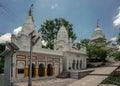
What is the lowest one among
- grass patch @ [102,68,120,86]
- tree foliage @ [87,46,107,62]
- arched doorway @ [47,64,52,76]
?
grass patch @ [102,68,120,86]

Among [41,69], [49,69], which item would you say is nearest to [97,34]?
[49,69]

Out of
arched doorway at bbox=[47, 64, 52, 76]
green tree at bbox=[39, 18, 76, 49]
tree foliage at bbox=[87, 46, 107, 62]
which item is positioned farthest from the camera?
green tree at bbox=[39, 18, 76, 49]

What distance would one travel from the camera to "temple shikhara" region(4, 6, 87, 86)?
2370 cm

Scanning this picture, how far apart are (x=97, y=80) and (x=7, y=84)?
10206mm

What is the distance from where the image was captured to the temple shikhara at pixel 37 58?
23695mm

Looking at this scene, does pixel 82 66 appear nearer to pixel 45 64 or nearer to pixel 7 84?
pixel 45 64

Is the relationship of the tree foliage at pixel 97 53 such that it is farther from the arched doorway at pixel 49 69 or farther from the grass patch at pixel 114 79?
the arched doorway at pixel 49 69

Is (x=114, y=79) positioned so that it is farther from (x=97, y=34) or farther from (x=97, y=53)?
(x=97, y=34)

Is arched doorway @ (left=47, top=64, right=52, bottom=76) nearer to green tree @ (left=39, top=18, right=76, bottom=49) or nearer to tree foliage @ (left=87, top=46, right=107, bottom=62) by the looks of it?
tree foliage @ (left=87, top=46, right=107, bottom=62)

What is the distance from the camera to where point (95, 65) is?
126 feet

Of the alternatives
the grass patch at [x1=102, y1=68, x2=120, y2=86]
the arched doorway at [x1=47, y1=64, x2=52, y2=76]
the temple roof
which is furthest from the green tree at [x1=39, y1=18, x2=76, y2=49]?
the grass patch at [x1=102, y1=68, x2=120, y2=86]

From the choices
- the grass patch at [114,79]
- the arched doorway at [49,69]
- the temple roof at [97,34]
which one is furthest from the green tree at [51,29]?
the grass patch at [114,79]

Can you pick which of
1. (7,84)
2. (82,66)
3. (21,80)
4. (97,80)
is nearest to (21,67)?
(21,80)

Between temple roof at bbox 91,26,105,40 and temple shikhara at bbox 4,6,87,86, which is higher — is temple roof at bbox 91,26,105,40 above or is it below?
above
